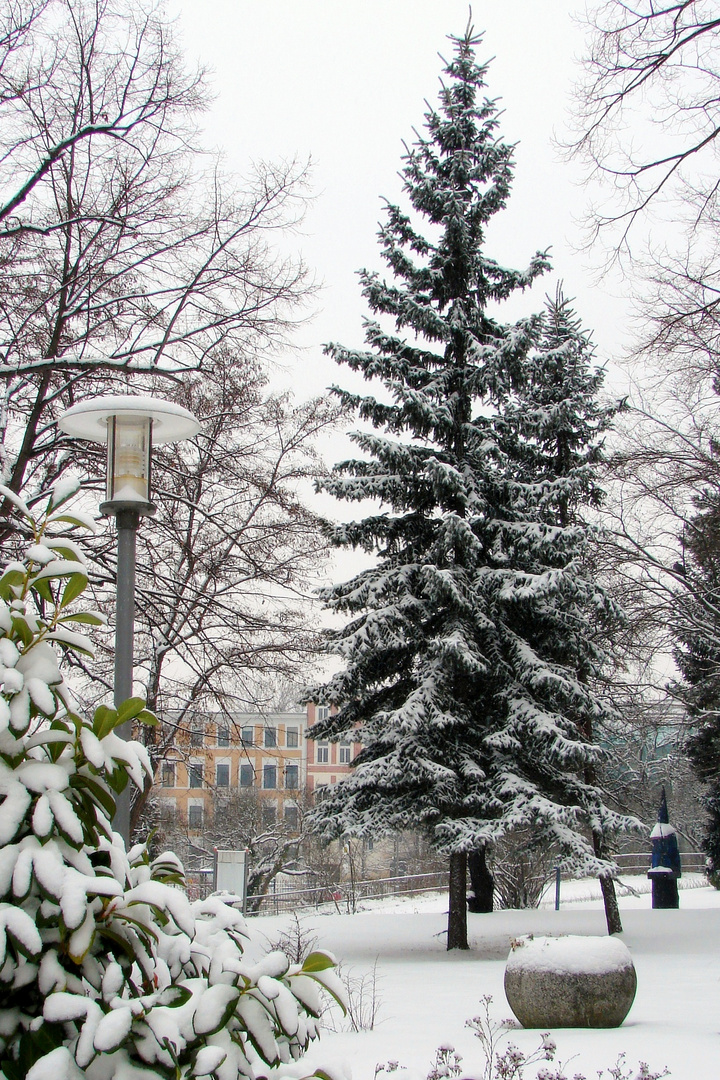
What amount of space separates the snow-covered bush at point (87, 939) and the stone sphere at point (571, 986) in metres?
6.29

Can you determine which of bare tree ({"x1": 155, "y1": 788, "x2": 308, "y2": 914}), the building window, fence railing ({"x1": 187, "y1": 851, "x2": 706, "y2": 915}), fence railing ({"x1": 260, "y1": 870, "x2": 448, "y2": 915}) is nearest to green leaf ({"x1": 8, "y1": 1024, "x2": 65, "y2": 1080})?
fence railing ({"x1": 187, "y1": 851, "x2": 706, "y2": 915})

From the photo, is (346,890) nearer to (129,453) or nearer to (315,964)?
(129,453)

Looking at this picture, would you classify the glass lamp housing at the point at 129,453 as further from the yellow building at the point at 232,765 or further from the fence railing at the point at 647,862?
the fence railing at the point at 647,862

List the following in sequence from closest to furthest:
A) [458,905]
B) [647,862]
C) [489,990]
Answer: [489,990], [458,905], [647,862]

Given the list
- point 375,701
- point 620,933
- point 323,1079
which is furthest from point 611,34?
point 620,933

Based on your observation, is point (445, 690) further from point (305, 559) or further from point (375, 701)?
point (305, 559)

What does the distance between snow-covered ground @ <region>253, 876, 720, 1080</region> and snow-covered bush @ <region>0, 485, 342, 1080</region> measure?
239 mm

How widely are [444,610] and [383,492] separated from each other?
195 cm

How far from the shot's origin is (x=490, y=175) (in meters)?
15.3

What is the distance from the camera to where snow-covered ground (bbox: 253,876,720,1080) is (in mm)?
6477

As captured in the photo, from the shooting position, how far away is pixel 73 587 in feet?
5.96

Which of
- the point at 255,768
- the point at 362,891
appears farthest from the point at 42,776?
the point at 362,891

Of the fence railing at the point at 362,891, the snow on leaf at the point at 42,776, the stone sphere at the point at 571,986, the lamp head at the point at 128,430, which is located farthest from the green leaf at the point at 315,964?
the fence railing at the point at 362,891

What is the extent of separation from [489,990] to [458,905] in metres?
3.74
